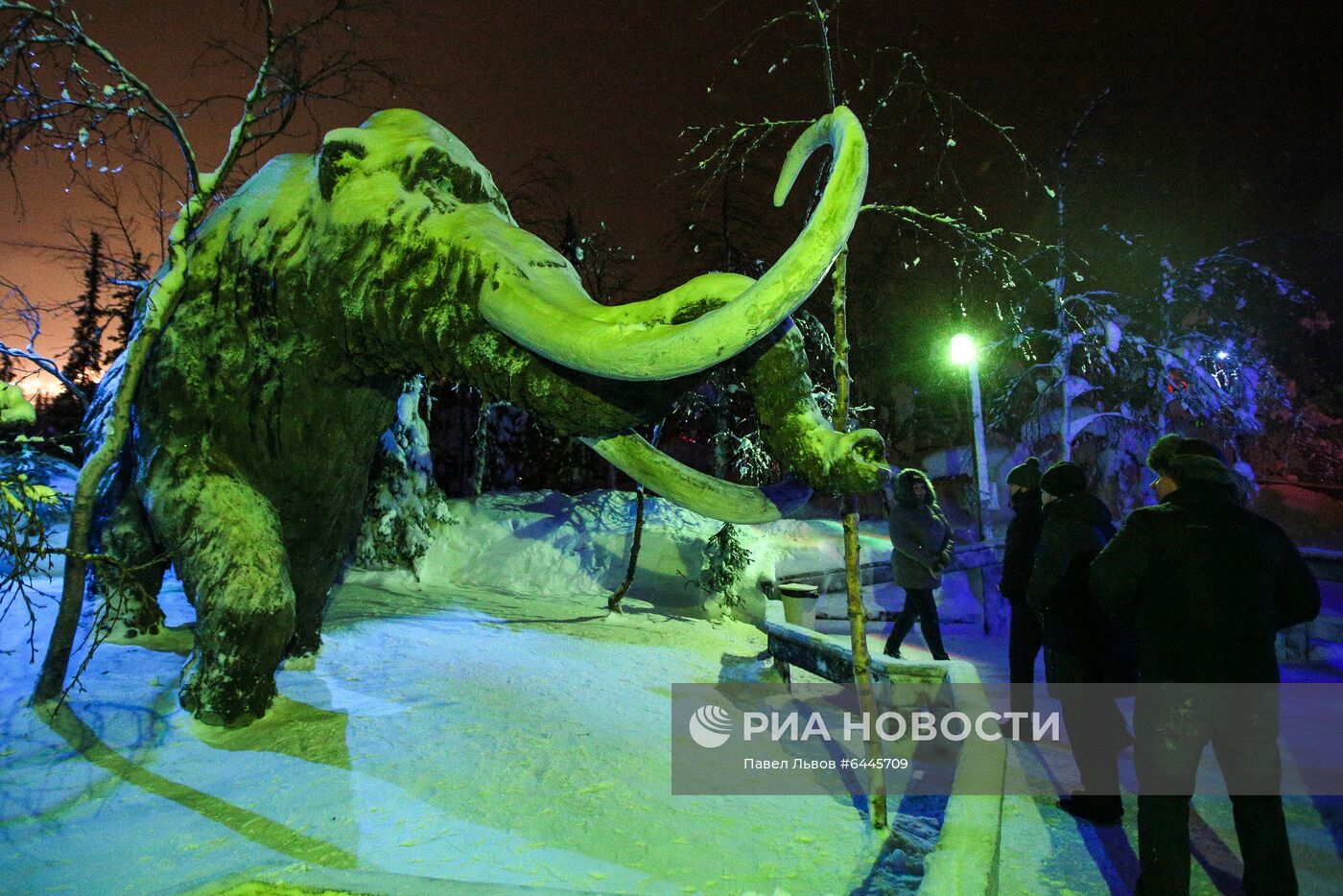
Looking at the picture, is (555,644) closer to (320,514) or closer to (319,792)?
(320,514)

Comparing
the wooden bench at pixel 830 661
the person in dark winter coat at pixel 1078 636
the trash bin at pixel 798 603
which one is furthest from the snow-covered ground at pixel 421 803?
the trash bin at pixel 798 603

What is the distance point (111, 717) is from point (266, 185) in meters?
2.43

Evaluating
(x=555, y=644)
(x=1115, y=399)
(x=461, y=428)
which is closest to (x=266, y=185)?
(x=555, y=644)

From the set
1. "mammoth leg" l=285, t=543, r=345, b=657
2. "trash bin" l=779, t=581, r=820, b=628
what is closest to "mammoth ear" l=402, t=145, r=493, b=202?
"mammoth leg" l=285, t=543, r=345, b=657

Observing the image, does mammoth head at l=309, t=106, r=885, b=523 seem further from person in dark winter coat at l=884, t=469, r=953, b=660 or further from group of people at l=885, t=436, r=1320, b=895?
person in dark winter coat at l=884, t=469, r=953, b=660

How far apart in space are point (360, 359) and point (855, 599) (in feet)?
8.29

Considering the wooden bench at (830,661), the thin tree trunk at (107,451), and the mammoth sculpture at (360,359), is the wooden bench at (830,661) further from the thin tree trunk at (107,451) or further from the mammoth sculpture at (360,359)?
the thin tree trunk at (107,451)

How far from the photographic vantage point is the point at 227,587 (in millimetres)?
3074

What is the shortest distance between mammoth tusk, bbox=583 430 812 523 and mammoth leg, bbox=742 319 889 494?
0.64ft

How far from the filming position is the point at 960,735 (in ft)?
14.0

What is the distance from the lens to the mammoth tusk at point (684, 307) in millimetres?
2051

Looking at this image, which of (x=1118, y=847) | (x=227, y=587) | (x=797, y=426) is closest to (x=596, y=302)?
(x=797, y=426)

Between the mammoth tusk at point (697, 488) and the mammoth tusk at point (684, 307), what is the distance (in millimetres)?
440

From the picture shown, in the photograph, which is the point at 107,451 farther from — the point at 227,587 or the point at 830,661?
the point at 830,661
